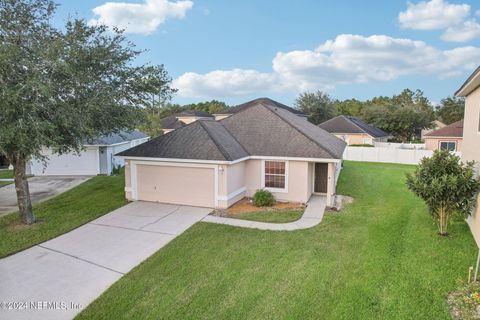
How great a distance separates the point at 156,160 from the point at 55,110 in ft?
15.3

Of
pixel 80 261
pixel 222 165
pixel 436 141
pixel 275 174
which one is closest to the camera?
pixel 80 261

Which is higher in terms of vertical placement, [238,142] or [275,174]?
[238,142]

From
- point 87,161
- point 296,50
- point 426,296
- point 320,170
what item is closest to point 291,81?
point 296,50

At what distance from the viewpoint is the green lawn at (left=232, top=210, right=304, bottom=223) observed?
37.0 ft

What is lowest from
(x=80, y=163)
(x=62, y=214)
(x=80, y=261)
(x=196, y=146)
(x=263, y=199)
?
(x=80, y=261)

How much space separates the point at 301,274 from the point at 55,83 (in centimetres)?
893

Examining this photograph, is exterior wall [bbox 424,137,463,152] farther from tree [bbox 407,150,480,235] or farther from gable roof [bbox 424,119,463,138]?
tree [bbox 407,150,480,235]

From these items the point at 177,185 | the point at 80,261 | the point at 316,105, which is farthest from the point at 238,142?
the point at 316,105

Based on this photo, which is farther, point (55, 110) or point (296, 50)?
point (296, 50)

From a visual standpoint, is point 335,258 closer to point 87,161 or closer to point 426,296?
point 426,296

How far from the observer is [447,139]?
106 ft

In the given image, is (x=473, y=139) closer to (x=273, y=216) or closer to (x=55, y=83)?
(x=273, y=216)

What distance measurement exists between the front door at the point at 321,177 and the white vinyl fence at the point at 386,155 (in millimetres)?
16348

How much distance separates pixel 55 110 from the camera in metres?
9.16
